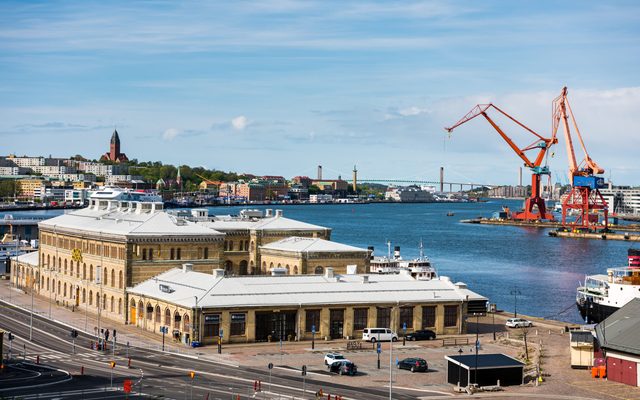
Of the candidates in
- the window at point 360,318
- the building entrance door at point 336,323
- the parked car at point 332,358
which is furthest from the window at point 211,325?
the parked car at point 332,358

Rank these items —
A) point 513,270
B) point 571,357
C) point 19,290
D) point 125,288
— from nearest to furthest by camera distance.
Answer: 1. point 571,357
2. point 125,288
3. point 19,290
4. point 513,270

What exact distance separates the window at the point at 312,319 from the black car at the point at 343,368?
36.2 feet

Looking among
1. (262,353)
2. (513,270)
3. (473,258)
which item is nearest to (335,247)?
(262,353)

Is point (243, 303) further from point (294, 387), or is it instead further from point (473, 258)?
point (473, 258)

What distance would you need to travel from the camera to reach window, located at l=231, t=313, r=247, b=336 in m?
59.8

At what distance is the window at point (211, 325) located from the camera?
59.1 metres

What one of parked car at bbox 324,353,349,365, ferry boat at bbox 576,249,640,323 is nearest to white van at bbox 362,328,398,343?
parked car at bbox 324,353,349,365

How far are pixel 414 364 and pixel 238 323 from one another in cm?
1202

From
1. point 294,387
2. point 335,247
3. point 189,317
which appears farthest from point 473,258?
point 294,387

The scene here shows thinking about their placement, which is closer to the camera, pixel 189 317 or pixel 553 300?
pixel 189 317

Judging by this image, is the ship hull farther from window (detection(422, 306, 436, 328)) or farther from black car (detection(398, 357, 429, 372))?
black car (detection(398, 357, 429, 372))

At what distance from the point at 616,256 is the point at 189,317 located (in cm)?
10719

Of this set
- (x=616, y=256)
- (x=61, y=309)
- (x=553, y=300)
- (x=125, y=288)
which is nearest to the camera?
(x=125, y=288)

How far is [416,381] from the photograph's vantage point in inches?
1941
